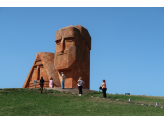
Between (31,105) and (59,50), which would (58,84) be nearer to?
(59,50)

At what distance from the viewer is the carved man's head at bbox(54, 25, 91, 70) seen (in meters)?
25.9

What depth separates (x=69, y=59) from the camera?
2586cm

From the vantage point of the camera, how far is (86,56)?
91.4ft

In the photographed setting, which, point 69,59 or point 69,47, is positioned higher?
point 69,47

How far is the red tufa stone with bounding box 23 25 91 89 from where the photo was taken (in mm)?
25989

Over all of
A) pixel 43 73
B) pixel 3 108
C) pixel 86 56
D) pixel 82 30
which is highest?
pixel 82 30

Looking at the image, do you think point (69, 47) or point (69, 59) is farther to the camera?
point (69, 47)

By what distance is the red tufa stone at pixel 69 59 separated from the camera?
25989 millimetres

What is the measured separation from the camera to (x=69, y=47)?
Result: 2641 centimetres

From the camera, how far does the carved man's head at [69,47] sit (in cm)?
2592

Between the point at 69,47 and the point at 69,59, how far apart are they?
1.53 m
